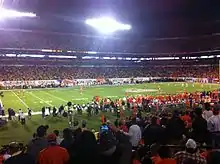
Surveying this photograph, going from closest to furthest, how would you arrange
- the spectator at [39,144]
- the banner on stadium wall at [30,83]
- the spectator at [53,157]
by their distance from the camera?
the spectator at [53,157], the spectator at [39,144], the banner on stadium wall at [30,83]

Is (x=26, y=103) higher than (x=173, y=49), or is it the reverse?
(x=173, y=49)

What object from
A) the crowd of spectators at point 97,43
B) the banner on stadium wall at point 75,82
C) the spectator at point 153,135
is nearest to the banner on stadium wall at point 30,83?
the banner on stadium wall at point 75,82

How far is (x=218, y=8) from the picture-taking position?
2482 inches

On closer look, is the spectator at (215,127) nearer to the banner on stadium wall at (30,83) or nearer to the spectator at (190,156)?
the spectator at (190,156)

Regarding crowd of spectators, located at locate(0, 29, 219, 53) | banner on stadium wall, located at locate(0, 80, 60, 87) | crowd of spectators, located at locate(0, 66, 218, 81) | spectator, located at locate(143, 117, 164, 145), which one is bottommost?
spectator, located at locate(143, 117, 164, 145)

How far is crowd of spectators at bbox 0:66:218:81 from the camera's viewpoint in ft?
201

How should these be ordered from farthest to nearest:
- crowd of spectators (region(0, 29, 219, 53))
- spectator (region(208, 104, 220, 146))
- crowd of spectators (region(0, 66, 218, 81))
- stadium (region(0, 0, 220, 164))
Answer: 1. crowd of spectators (region(0, 29, 219, 53))
2. crowd of spectators (region(0, 66, 218, 81))
3. stadium (region(0, 0, 220, 164))
4. spectator (region(208, 104, 220, 146))

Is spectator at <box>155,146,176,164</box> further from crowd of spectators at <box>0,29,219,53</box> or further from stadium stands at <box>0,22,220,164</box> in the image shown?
crowd of spectators at <box>0,29,219,53</box>

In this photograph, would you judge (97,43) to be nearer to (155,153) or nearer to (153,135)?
(153,135)

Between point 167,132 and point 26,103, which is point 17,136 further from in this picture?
point 26,103

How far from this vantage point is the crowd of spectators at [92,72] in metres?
61.4

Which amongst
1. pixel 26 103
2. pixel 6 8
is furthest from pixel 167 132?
pixel 6 8

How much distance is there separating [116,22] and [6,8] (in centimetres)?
2643

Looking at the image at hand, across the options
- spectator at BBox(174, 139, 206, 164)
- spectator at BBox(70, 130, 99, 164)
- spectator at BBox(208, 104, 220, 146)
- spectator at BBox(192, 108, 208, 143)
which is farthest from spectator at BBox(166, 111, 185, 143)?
spectator at BBox(70, 130, 99, 164)
